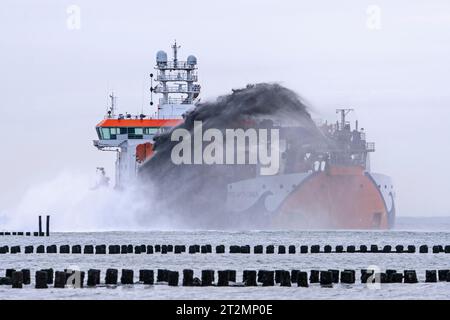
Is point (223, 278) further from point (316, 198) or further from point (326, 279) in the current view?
point (316, 198)

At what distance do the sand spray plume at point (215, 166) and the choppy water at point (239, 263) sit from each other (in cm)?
289

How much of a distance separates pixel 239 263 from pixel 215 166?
146 feet

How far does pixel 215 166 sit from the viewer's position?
341 feet

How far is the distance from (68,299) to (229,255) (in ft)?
87.3

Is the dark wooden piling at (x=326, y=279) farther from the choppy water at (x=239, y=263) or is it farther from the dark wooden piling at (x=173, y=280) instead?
the dark wooden piling at (x=173, y=280)

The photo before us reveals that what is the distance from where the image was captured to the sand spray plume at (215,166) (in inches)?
3883

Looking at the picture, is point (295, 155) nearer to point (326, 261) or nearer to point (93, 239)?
point (93, 239)

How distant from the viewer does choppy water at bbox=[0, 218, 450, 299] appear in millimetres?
41938

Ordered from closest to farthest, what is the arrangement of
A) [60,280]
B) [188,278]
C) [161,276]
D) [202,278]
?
[60,280], [188,278], [202,278], [161,276]

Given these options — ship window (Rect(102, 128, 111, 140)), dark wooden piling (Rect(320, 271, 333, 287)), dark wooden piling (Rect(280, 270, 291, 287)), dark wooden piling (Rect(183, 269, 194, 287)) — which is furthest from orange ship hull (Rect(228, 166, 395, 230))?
dark wooden piling (Rect(183, 269, 194, 287))

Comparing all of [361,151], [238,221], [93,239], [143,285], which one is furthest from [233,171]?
[143,285]

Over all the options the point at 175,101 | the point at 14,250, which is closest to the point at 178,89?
the point at 175,101

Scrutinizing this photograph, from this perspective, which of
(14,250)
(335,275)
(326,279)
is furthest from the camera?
(14,250)

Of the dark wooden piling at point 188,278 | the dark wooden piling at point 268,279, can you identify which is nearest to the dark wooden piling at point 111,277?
the dark wooden piling at point 188,278
